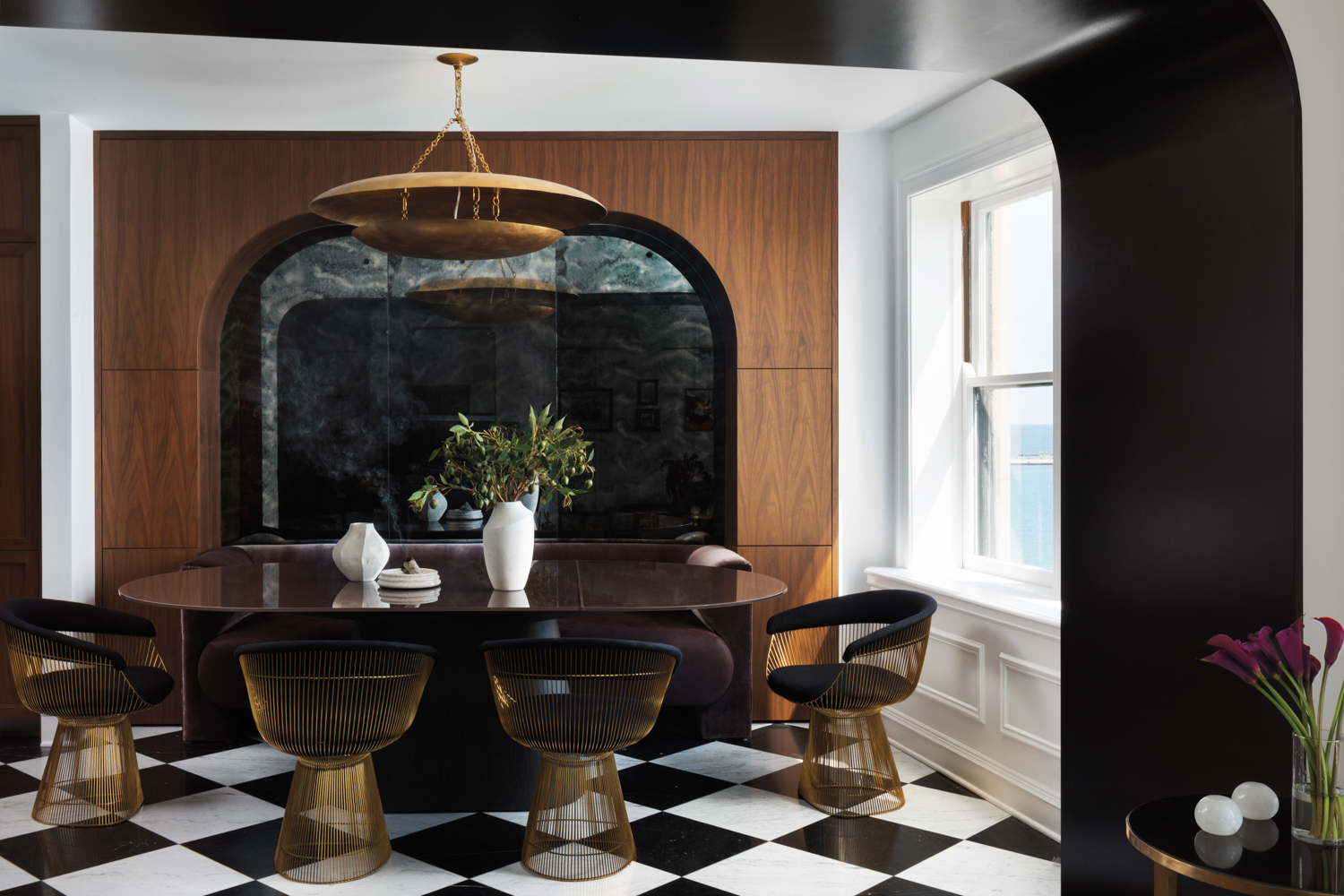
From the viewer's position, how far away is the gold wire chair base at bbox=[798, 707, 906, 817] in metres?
3.97

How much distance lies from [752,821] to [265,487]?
131 inches

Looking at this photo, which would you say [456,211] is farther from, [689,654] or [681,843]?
[681,843]

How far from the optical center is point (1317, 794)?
1.76 meters

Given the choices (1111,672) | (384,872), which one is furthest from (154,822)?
(1111,672)

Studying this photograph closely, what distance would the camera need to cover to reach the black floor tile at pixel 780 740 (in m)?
4.73

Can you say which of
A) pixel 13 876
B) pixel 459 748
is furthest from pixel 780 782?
pixel 13 876

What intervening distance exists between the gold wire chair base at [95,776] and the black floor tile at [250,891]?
0.89 metres

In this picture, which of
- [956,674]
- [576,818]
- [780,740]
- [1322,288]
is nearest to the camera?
[1322,288]

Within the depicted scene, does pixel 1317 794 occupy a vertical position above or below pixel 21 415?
below

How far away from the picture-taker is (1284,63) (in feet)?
6.81

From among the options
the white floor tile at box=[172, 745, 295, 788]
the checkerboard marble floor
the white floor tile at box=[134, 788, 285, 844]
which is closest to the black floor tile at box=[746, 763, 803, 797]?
the checkerboard marble floor

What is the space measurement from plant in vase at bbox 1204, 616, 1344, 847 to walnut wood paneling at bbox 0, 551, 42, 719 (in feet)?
17.3

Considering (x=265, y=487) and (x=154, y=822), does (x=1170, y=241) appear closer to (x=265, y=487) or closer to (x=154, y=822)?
(x=154, y=822)

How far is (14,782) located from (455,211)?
309 centimetres
